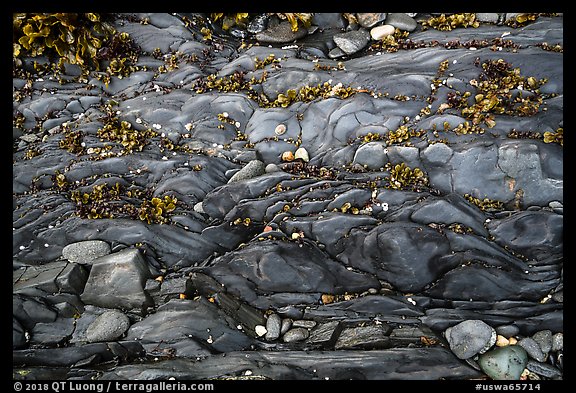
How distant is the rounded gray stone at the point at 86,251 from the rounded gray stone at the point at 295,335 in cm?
345

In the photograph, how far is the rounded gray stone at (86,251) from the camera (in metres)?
6.75

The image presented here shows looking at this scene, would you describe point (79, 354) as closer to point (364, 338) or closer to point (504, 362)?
point (364, 338)

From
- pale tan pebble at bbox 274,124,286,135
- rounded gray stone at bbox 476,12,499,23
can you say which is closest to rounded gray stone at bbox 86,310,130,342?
pale tan pebble at bbox 274,124,286,135

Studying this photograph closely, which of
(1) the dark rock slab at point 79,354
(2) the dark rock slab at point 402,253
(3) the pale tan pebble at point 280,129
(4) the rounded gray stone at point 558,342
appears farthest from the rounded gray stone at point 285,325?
(4) the rounded gray stone at point 558,342

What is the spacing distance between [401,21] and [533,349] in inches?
279

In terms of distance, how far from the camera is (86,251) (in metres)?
6.77

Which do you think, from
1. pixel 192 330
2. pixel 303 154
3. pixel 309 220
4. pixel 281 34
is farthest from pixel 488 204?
pixel 281 34

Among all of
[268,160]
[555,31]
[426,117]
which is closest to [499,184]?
[426,117]

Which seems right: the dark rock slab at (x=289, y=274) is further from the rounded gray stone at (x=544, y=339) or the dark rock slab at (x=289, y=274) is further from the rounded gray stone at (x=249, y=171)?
the rounded gray stone at (x=544, y=339)

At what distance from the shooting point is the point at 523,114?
6.90m

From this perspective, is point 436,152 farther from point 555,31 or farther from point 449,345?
point 555,31

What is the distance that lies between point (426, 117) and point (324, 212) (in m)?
2.72

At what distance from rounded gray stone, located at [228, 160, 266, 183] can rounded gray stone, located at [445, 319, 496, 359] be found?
439 centimetres

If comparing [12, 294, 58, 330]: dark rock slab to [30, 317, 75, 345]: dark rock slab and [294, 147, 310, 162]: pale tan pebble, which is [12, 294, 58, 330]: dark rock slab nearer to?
[30, 317, 75, 345]: dark rock slab
